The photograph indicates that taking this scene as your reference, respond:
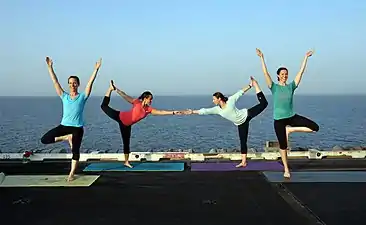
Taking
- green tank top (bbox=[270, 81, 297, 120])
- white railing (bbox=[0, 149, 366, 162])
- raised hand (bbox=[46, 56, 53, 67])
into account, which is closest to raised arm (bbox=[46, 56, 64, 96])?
raised hand (bbox=[46, 56, 53, 67])

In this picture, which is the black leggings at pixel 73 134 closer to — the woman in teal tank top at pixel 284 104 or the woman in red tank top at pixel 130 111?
the woman in red tank top at pixel 130 111

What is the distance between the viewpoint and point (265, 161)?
8680 millimetres

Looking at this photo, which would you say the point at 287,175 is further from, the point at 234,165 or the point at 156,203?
the point at 156,203

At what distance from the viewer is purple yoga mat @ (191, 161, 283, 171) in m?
7.82

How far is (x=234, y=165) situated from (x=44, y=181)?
338 centimetres

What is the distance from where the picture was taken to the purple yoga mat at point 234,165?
7.82 metres

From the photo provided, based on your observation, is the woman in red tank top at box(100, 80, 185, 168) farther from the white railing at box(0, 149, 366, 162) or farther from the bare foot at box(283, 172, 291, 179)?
the bare foot at box(283, 172, 291, 179)

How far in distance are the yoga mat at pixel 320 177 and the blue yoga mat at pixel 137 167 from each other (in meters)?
1.70

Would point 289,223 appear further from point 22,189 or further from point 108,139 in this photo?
point 108,139

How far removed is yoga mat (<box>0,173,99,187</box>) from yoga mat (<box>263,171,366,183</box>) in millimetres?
2788

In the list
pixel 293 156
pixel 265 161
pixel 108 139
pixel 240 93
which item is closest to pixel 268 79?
pixel 240 93

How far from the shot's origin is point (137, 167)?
8109mm

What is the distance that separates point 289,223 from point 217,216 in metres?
0.76

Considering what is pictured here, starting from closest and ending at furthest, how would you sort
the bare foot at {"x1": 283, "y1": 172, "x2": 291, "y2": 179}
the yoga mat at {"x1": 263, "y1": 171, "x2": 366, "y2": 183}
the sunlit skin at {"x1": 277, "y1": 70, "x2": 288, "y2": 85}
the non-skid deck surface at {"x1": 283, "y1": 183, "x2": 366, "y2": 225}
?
1. the non-skid deck surface at {"x1": 283, "y1": 183, "x2": 366, "y2": 225}
2. the yoga mat at {"x1": 263, "y1": 171, "x2": 366, "y2": 183}
3. the bare foot at {"x1": 283, "y1": 172, "x2": 291, "y2": 179}
4. the sunlit skin at {"x1": 277, "y1": 70, "x2": 288, "y2": 85}
